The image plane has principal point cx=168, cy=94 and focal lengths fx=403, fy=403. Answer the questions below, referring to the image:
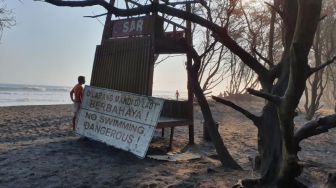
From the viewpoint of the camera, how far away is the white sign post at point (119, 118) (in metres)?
9.12

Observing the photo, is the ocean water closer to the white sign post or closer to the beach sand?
the white sign post

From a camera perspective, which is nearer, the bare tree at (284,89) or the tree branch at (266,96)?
the bare tree at (284,89)

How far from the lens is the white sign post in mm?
9125

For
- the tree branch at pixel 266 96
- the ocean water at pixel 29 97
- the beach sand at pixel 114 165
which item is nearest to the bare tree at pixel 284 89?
the tree branch at pixel 266 96

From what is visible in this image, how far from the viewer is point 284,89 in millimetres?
5668

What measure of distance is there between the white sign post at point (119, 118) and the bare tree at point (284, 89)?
11.6ft

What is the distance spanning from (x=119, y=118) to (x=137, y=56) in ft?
5.28

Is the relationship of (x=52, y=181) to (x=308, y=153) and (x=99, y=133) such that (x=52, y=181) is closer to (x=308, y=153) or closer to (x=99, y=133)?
(x=99, y=133)

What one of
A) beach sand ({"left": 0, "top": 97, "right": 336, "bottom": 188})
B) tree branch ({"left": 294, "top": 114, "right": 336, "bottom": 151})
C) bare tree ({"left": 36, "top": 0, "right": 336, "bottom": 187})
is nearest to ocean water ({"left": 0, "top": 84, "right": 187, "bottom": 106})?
beach sand ({"left": 0, "top": 97, "right": 336, "bottom": 188})

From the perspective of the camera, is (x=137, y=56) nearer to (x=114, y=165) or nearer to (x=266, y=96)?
(x=114, y=165)

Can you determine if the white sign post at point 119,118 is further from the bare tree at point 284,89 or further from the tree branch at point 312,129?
the tree branch at point 312,129

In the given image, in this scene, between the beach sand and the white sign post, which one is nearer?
the beach sand

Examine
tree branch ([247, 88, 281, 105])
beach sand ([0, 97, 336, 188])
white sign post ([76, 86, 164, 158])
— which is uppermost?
tree branch ([247, 88, 281, 105])

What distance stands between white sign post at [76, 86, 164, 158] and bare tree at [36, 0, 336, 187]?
11.6ft
